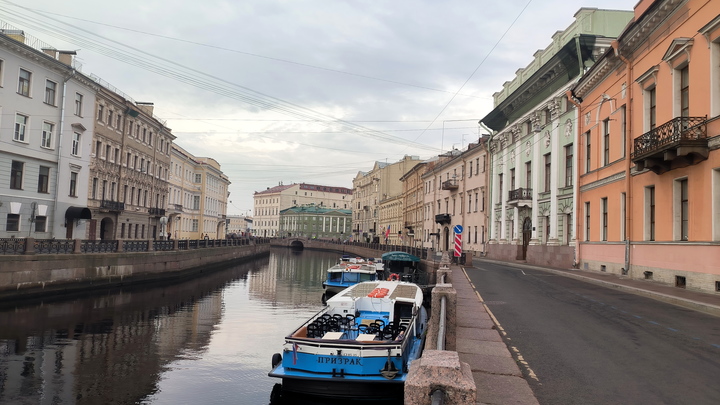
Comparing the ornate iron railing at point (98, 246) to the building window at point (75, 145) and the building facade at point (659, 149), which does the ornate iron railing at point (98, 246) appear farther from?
the building facade at point (659, 149)

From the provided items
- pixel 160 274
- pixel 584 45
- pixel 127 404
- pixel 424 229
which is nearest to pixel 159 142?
pixel 160 274

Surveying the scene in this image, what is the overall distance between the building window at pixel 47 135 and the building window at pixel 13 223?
5.00 m

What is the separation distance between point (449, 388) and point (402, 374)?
7.95 metres

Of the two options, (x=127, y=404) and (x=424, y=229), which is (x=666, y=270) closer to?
(x=127, y=404)

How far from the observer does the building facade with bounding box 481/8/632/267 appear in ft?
103

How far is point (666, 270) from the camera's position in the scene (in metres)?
19.7

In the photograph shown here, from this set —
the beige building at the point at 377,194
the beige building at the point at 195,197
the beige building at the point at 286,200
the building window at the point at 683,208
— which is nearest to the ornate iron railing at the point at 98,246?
the building window at the point at 683,208

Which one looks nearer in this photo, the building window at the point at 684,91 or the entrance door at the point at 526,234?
the building window at the point at 684,91

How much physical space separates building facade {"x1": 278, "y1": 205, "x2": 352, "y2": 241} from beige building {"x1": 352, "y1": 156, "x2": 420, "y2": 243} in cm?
2071

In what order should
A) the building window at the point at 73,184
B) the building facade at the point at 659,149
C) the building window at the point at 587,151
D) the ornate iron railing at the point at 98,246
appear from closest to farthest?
the building facade at the point at 659,149 → the ornate iron railing at the point at 98,246 → the building window at the point at 587,151 → the building window at the point at 73,184

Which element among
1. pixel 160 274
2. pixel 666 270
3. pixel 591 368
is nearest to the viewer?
pixel 591 368

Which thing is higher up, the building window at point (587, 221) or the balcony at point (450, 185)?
the balcony at point (450, 185)

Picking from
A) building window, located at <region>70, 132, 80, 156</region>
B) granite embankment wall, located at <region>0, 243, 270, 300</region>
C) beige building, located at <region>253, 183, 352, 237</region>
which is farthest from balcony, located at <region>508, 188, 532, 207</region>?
beige building, located at <region>253, 183, 352, 237</region>

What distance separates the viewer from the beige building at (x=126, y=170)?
39938 millimetres
